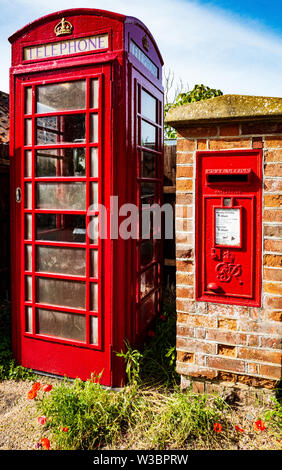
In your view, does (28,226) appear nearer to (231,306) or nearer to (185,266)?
(185,266)

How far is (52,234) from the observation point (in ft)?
10.7

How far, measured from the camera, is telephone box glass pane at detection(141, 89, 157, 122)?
11.1 feet

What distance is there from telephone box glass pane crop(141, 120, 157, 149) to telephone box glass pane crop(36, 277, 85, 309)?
1410 millimetres

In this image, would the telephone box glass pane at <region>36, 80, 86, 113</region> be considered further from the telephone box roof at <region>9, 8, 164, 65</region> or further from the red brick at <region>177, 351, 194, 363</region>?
the red brick at <region>177, 351, 194, 363</region>

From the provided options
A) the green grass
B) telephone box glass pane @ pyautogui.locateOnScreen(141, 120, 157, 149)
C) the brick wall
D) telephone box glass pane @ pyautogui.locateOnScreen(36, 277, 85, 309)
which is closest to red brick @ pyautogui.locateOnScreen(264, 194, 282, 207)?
the brick wall

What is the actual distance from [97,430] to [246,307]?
132 cm

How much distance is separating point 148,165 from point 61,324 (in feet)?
5.46

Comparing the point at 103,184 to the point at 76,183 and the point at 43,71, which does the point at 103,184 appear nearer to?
the point at 76,183

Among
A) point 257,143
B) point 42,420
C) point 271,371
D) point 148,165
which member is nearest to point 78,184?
point 148,165

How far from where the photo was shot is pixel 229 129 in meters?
2.62

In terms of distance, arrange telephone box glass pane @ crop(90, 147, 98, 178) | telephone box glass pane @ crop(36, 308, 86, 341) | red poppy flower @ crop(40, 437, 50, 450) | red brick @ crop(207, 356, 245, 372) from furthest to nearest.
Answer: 1. telephone box glass pane @ crop(36, 308, 86, 341)
2. telephone box glass pane @ crop(90, 147, 98, 178)
3. red brick @ crop(207, 356, 245, 372)
4. red poppy flower @ crop(40, 437, 50, 450)

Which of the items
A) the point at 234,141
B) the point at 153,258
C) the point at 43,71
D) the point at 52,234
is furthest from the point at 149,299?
the point at 43,71
